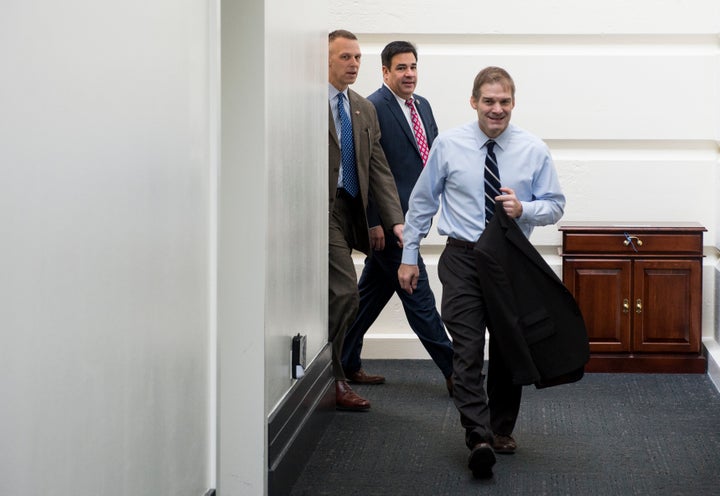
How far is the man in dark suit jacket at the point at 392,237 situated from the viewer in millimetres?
7359

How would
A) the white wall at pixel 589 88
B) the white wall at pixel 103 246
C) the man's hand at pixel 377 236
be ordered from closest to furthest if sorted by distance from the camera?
the white wall at pixel 103 246 < the man's hand at pixel 377 236 < the white wall at pixel 589 88

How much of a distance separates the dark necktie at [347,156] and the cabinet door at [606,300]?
5.75 ft

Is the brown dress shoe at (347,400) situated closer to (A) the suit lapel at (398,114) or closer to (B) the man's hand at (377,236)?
(B) the man's hand at (377,236)

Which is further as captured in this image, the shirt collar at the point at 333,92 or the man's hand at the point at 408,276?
the shirt collar at the point at 333,92

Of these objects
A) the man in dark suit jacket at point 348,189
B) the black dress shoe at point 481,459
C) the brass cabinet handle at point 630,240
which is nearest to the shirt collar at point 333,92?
the man in dark suit jacket at point 348,189

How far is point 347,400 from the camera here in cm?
696

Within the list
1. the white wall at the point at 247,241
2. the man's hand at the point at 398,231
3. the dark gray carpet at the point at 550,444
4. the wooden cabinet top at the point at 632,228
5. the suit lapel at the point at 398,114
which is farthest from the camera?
the wooden cabinet top at the point at 632,228

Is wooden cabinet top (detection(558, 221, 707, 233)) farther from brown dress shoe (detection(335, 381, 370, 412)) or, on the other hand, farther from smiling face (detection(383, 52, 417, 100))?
brown dress shoe (detection(335, 381, 370, 412))

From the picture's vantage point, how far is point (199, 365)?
4262 millimetres

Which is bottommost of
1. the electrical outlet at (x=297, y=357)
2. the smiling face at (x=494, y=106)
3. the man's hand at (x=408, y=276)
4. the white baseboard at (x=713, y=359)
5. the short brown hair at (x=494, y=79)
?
the white baseboard at (x=713, y=359)

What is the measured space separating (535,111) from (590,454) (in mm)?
3366

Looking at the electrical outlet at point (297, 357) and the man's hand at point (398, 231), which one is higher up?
the man's hand at point (398, 231)

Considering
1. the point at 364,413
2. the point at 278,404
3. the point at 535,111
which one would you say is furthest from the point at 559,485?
the point at 535,111

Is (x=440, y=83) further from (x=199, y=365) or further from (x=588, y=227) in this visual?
(x=199, y=365)
